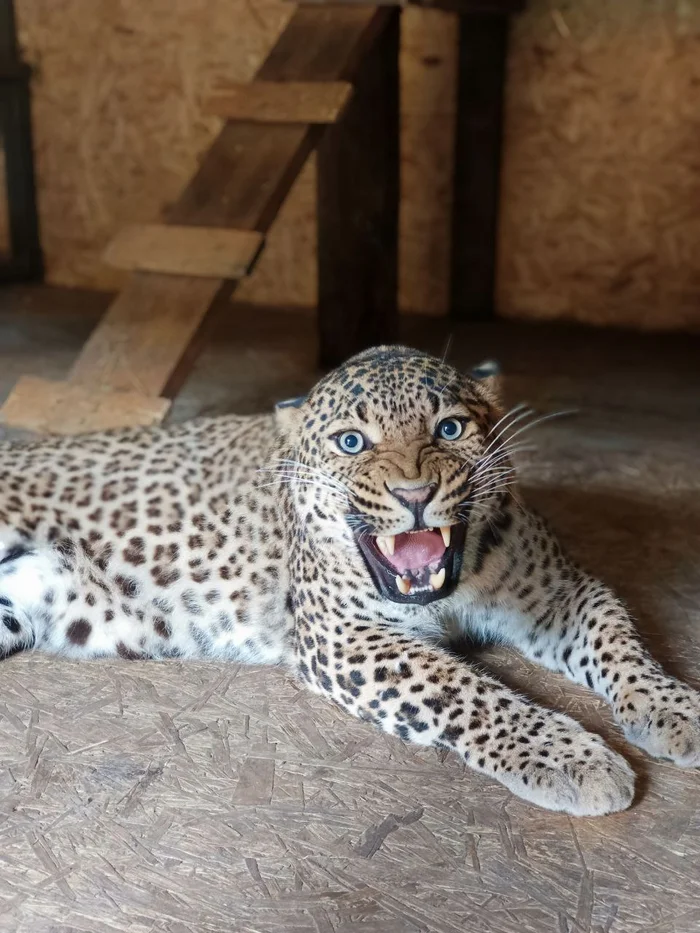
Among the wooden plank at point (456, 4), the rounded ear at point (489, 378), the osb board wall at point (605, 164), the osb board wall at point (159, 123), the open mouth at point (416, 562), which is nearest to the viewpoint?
the open mouth at point (416, 562)

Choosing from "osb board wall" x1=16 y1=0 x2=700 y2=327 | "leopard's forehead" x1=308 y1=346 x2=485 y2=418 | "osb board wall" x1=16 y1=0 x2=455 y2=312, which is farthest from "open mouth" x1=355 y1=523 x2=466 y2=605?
"osb board wall" x1=16 y1=0 x2=455 y2=312

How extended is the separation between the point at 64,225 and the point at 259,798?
29.2 ft

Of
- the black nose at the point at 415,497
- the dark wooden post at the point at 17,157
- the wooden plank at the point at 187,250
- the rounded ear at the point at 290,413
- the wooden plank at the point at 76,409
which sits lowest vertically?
the dark wooden post at the point at 17,157

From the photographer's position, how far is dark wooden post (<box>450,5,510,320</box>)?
344 inches

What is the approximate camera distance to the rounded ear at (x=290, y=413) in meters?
3.47

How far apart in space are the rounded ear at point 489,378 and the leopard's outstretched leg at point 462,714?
2.64ft

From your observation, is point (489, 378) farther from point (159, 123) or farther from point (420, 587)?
point (159, 123)

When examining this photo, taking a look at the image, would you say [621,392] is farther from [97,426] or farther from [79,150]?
[79,150]

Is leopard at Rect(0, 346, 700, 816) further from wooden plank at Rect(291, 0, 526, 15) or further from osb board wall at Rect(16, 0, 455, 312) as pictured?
osb board wall at Rect(16, 0, 455, 312)

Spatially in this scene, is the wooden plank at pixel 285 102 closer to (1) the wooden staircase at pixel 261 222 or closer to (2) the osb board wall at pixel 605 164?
(1) the wooden staircase at pixel 261 222

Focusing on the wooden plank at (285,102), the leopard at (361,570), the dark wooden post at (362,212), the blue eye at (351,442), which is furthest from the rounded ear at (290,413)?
the dark wooden post at (362,212)

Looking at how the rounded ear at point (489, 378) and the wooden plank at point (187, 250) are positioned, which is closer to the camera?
the rounded ear at point (489, 378)

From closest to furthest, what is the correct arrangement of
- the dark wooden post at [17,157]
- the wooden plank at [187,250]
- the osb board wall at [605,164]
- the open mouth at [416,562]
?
the open mouth at [416,562], the wooden plank at [187,250], the osb board wall at [605,164], the dark wooden post at [17,157]

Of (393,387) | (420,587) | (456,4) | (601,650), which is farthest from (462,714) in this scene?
(456,4)
